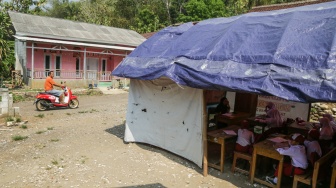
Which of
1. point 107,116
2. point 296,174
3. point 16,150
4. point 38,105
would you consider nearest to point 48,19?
point 38,105

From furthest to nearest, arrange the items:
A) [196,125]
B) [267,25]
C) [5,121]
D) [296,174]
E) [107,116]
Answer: [107,116] → [5,121] → [196,125] → [267,25] → [296,174]

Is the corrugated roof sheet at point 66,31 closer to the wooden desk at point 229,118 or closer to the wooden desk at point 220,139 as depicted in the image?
the wooden desk at point 229,118

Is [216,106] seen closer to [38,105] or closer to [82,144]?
[82,144]

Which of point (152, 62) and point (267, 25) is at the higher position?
point (267, 25)

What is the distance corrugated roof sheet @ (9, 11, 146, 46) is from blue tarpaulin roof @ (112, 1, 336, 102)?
13828 millimetres

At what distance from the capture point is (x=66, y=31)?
20.3 meters

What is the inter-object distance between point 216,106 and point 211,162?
255 centimetres

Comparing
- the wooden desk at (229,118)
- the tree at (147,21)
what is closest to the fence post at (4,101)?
the wooden desk at (229,118)

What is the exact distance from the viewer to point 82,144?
7.61m

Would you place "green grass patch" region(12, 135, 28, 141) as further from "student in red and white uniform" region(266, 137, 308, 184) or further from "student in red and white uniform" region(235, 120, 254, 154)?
→ "student in red and white uniform" region(266, 137, 308, 184)

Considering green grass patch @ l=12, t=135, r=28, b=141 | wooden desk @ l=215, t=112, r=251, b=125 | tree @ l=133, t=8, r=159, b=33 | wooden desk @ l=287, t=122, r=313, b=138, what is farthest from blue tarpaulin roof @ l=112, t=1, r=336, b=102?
tree @ l=133, t=8, r=159, b=33

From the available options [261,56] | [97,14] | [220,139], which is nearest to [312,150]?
[220,139]

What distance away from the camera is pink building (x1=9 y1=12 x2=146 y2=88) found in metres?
18.3

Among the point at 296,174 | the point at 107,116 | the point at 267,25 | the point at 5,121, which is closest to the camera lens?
the point at 296,174
